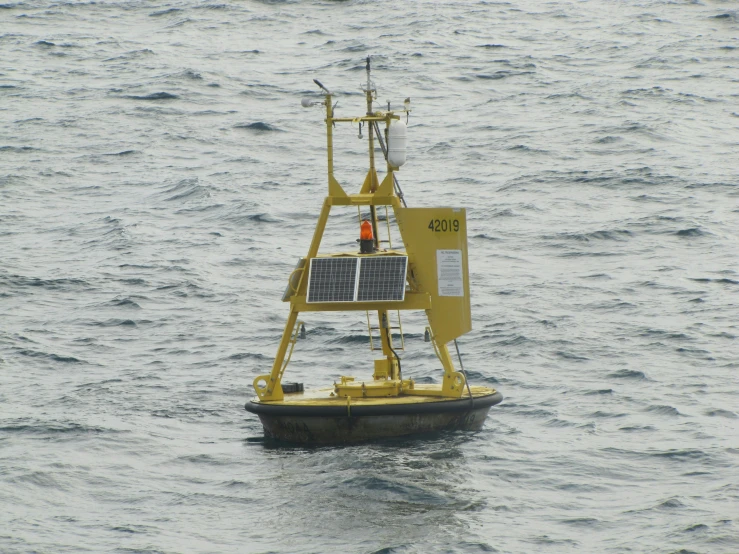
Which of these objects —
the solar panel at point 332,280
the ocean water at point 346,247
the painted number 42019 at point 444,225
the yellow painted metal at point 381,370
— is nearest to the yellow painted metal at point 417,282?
the painted number 42019 at point 444,225

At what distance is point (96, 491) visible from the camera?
16516 mm

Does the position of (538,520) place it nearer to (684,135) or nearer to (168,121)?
(684,135)

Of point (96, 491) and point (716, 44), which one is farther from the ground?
Result: point (716, 44)

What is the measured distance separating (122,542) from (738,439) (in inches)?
350

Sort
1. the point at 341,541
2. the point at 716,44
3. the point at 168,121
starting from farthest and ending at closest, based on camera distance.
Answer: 1. the point at 716,44
2. the point at 168,121
3. the point at 341,541

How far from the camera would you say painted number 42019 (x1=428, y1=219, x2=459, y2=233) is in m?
18.1

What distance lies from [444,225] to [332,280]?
69.8 inches

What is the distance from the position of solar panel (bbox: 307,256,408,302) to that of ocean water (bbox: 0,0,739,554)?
6.83 feet

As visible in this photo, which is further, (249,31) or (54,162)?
(249,31)

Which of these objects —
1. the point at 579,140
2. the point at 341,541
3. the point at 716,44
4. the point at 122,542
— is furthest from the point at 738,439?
the point at 716,44

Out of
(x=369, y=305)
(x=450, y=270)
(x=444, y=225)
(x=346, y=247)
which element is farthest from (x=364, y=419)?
(x=346, y=247)

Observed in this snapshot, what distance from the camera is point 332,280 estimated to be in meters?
17.9

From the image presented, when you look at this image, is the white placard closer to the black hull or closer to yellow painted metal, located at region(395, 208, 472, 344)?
yellow painted metal, located at region(395, 208, 472, 344)

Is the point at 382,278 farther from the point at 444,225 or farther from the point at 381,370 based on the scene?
the point at 381,370
